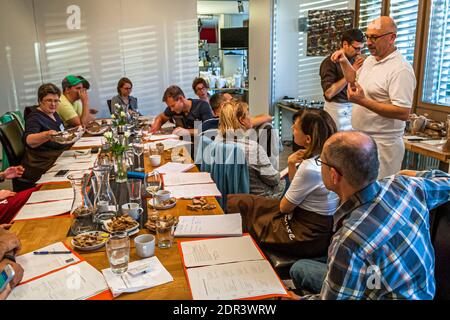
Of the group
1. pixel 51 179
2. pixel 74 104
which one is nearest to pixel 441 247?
pixel 51 179

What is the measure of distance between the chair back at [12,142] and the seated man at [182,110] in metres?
1.21

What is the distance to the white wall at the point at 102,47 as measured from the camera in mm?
5875

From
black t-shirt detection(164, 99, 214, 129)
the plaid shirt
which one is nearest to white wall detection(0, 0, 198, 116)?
black t-shirt detection(164, 99, 214, 129)

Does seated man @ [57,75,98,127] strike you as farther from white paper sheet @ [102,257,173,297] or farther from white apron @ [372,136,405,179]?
white paper sheet @ [102,257,173,297]

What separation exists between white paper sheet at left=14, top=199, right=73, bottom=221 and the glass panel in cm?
343

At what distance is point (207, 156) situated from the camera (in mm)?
2533

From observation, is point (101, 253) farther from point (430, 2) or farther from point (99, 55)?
point (99, 55)

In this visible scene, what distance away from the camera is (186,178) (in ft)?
7.66

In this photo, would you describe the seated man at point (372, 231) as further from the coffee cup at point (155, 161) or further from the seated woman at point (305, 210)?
the coffee cup at point (155, 161)

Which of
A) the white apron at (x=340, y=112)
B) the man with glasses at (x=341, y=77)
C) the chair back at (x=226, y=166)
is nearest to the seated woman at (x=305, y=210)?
the chair back at (x=226, y=166)

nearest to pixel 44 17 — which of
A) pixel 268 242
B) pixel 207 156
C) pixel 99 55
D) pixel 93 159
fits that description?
pixel 99 55

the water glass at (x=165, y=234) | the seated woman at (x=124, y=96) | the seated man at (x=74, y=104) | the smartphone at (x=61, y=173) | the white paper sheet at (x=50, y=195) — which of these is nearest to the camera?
the water glass at (x=165, y=234)

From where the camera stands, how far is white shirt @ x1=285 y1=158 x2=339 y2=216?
1.92 m

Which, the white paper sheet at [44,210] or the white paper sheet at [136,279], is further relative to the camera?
the white paper sheet at [44,210]
